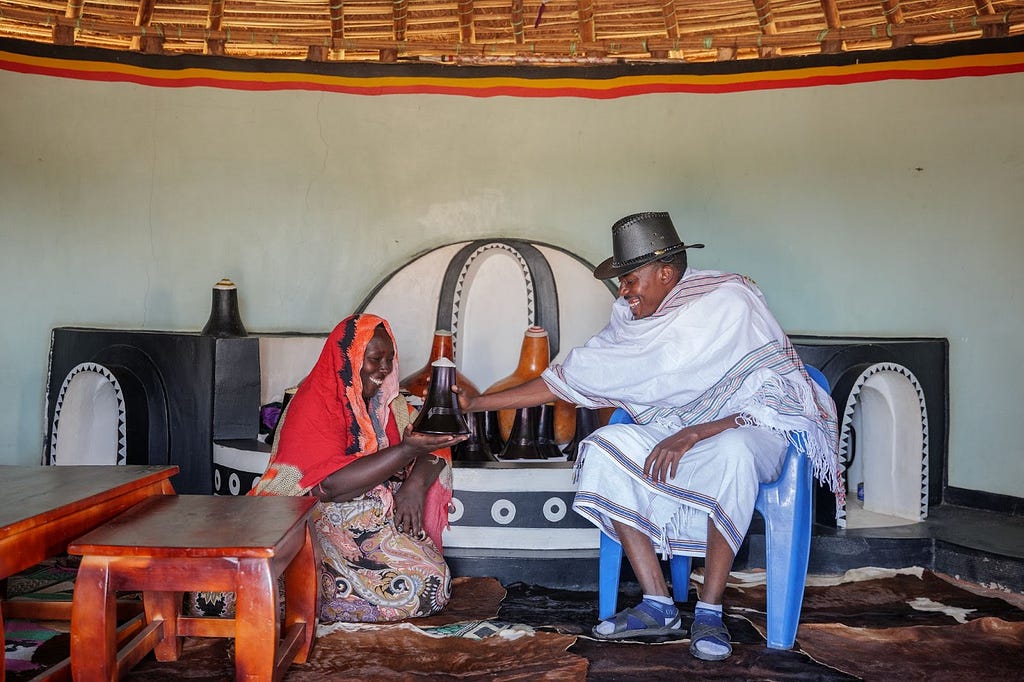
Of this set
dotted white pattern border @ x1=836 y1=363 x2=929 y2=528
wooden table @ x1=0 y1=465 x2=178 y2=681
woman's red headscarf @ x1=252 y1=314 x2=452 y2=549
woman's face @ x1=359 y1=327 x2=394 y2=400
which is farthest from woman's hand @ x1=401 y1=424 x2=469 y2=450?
dotted white pattern border @ x1=836 y1=363 x2=929 y2=528

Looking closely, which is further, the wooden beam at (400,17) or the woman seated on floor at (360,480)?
the wooden beam at (400,17)

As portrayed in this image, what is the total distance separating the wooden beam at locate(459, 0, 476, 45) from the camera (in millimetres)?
5258

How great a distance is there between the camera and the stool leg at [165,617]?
2982mm

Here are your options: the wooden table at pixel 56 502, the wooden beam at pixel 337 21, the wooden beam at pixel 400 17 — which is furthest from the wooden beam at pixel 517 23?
the wooden table at pixel 56 502

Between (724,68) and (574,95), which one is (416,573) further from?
(724,68)

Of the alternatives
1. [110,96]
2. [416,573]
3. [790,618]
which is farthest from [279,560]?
[110,96]

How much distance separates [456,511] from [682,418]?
1.06 m

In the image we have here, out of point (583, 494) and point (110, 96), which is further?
point (110, 96)

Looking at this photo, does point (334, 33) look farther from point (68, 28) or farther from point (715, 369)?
point (715, 369)

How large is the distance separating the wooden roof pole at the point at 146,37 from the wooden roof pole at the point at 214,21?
0.25 metres

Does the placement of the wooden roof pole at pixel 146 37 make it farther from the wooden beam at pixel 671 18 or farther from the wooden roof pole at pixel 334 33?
the wooden beam at pixel 671 18

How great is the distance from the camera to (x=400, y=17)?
17.5ft

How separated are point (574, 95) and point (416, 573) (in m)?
2.98

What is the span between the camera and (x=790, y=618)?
3.25m
